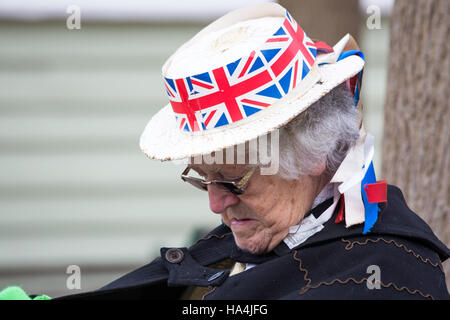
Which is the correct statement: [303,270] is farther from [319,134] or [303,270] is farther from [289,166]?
[319,134]

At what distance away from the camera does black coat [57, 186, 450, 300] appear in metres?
2.02

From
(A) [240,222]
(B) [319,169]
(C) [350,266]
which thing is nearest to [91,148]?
(A) [240,222]

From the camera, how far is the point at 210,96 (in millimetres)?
2150

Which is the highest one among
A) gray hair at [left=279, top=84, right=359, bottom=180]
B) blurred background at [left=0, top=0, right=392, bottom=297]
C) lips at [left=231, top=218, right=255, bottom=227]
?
blurred background at [left=0, top=0, right=392, bottom=297]

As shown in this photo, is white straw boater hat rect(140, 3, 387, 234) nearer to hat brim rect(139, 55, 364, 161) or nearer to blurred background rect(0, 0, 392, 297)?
hat brim rect(139, 55, 364, 161)

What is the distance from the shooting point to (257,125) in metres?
2.11

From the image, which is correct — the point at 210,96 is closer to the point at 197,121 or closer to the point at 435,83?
the point at 197,121

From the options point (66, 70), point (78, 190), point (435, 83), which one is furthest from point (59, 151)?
point (435, 83)

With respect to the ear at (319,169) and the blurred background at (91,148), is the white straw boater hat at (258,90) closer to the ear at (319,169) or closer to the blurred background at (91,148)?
the ear at (319,169)

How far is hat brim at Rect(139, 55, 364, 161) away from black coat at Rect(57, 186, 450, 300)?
0.42 metres

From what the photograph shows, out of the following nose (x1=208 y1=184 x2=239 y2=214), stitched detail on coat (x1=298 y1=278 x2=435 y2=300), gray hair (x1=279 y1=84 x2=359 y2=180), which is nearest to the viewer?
stitched detail on coat (x1=298 y1=278 x2=435 y2=300)

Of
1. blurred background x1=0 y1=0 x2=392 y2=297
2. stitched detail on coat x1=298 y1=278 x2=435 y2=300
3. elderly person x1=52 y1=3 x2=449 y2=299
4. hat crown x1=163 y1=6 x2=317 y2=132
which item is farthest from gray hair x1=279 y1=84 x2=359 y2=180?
blurred background x1=0 y1=0 x2=392 y2=297

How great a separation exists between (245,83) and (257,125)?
148 mm
